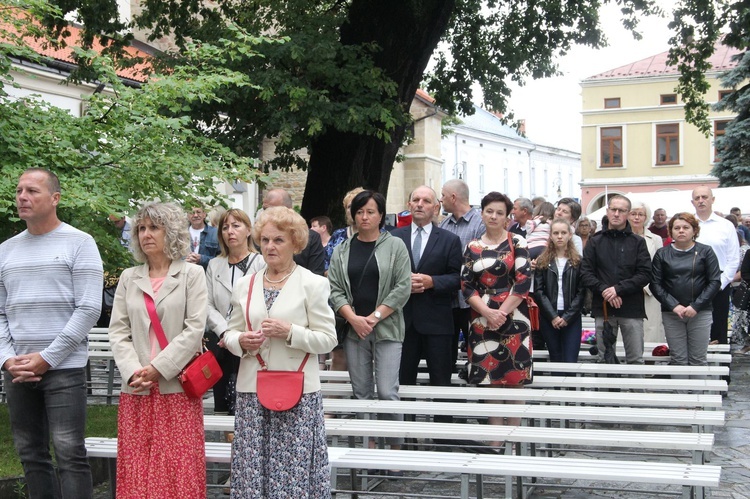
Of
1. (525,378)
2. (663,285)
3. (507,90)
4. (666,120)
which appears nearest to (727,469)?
(525,378)

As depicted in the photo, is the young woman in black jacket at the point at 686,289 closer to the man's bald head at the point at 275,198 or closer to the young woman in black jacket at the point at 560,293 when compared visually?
the young woman in black jacket at the point at 560,293

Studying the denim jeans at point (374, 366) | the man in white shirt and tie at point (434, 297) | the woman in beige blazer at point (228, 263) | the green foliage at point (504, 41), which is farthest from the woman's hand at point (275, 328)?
the green foliage at point (504, 41)

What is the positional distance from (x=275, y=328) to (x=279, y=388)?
0.32 meters

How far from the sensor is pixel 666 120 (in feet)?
197

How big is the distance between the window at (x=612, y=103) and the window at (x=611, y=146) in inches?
48.9

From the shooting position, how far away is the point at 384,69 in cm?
1431

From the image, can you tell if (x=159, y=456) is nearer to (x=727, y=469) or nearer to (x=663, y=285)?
(x=727, y=469)

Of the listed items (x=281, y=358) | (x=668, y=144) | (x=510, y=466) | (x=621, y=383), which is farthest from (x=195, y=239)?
(x=668, y=144)

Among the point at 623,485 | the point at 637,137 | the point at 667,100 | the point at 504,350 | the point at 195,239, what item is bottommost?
the point at 623,485

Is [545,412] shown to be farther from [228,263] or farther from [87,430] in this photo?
[87,430]

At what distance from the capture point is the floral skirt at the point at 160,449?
5523mm

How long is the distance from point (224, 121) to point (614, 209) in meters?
6.34

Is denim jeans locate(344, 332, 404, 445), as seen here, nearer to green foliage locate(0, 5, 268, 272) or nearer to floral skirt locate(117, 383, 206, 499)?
green foliage locate(0, 5, 268, 272)

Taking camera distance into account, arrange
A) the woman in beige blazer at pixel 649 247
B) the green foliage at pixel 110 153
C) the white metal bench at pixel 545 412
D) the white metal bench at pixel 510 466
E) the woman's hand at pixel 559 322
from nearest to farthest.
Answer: the white metal bench at pixel 510 466, the white metal bench at pixel 545 412, the green foliage at pixel 110 153, the woman's hand at pixel 559 322, the woman in beige blazer at pixel 649 247
